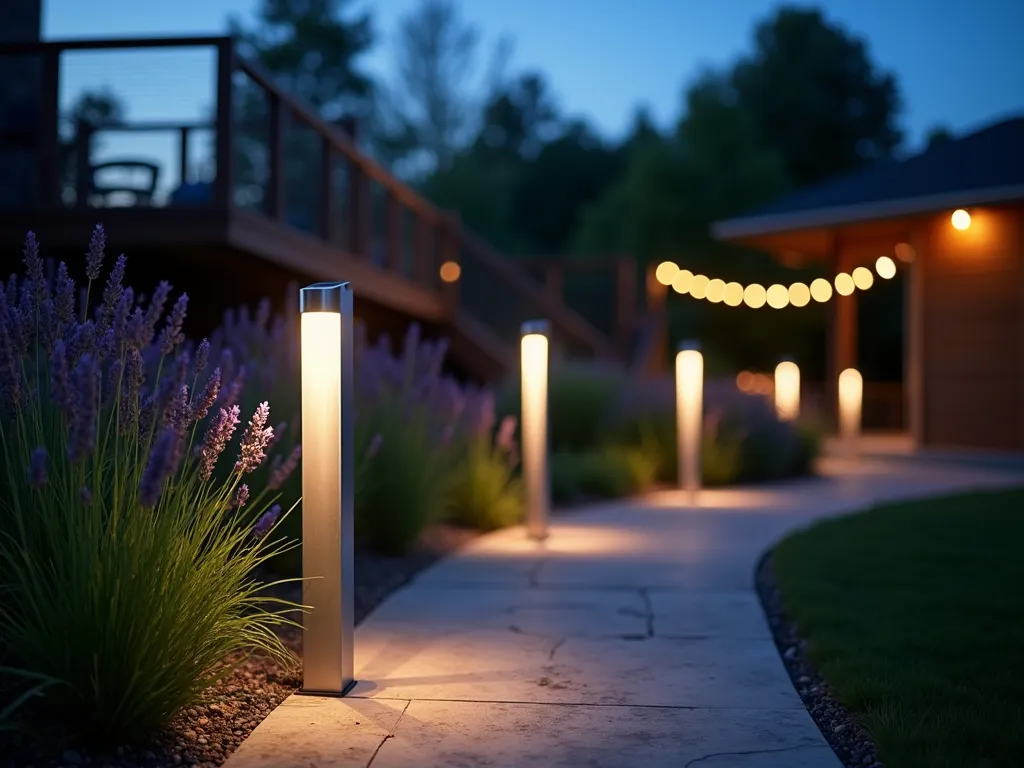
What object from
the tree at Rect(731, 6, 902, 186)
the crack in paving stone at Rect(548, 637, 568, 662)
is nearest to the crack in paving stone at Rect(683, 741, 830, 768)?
the crack in paving stone at Rect(548, 637, 568, 662)

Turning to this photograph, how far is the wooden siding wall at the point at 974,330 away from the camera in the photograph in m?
13.7

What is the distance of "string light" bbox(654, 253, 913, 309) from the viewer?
50.6ft

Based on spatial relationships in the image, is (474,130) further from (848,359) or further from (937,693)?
(937,693)

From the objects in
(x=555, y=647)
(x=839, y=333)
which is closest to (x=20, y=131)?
(x=555, y=647)

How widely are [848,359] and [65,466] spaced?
14.7 metres

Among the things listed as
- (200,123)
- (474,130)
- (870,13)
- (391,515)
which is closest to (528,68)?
(474,130)

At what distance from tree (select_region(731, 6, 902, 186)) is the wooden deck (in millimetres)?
22178

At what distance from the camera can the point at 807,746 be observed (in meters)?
3.10

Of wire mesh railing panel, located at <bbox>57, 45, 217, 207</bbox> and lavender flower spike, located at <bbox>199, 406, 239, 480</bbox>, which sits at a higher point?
wire mesh railing panel, located at <bbox>57, 45, 217, 207</bbox>

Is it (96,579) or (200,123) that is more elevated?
(200,123)

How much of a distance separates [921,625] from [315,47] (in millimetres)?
30852

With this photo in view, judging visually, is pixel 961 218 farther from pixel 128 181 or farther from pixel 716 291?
pixel 128 181

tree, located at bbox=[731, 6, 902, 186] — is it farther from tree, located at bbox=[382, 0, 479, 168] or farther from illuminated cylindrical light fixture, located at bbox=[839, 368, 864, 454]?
illuminated cylindrical light fixture, located at bbox=[839, 368, 864, 454]

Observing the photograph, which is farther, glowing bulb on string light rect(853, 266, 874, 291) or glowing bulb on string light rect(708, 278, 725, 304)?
glowing bulb on string light rect(708, 278, 725, 304)
